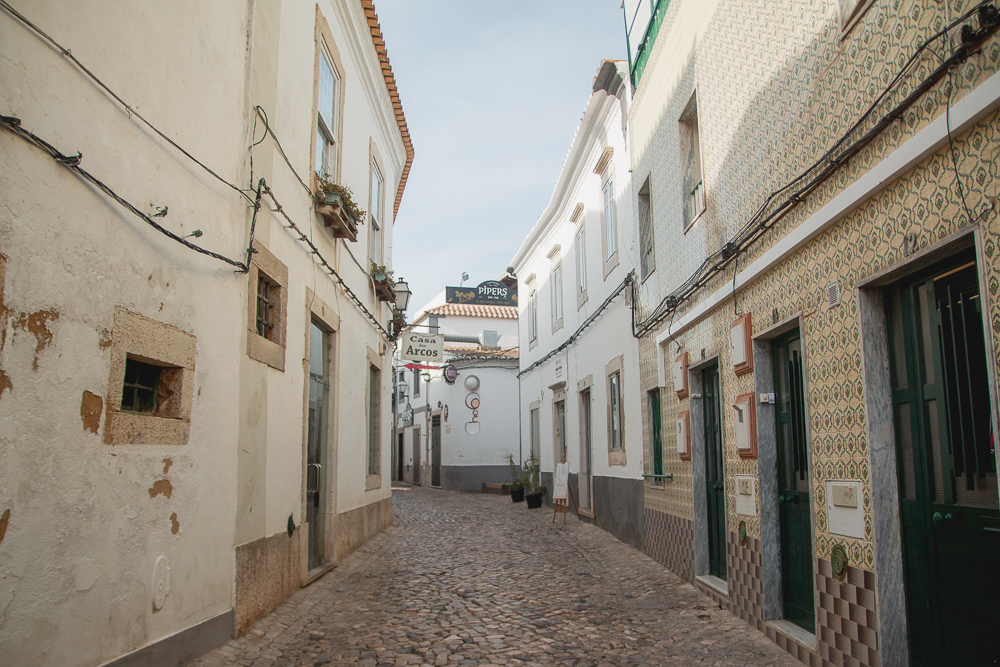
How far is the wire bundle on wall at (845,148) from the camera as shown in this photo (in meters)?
2.91

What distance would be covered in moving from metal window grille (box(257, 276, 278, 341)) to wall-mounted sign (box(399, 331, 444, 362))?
23.4 ft

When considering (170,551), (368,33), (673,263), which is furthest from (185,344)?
(368,33)

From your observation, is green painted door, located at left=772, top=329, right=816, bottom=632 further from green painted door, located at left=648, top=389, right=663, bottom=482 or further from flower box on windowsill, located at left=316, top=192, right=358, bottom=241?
flower box on windowsill, located at left=316, top=192, right=358, bottom=241

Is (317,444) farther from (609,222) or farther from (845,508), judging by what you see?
(609,222)

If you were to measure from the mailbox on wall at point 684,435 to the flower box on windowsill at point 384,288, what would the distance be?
5138 millimetres

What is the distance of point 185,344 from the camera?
4.34 m

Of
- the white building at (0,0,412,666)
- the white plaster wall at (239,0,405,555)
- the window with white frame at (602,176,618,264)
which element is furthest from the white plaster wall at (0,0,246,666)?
the window with white frame at (602,176,618,264)

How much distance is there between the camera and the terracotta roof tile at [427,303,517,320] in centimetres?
3033

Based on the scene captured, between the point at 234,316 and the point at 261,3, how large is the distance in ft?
7.75

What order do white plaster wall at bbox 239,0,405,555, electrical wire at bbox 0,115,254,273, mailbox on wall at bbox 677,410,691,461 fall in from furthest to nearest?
mailbox on wall at bbox 677,410,691,461 < white plaster wall at bbox 239,0,405,555 < electrical wire at bbox 0,115,254,273

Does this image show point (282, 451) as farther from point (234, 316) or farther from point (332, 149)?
point (332, 149)

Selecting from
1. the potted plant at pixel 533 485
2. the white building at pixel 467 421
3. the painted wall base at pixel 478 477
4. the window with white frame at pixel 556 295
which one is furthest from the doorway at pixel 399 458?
the window with white frame at pixel 556 295

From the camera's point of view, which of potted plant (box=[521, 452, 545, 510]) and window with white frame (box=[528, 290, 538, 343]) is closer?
potted plant (box=[521, 452, 545, 510])

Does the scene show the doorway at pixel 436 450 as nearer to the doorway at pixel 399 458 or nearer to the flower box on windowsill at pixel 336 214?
the doorway at pixel 399 458
